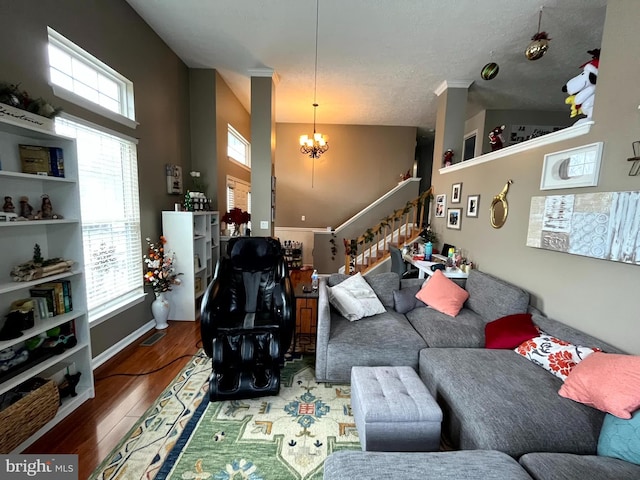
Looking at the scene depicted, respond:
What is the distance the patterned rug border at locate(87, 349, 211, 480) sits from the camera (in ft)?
A: 4.84

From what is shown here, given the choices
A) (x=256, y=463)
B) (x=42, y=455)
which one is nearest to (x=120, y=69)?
(x=42, y=455)

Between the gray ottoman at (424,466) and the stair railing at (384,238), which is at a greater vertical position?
the stair railing at (384,238)

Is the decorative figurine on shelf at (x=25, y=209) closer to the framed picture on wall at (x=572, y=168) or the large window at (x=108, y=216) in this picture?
the large window at (x=108, y=216)

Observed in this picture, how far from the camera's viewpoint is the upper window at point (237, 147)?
476 centimetres

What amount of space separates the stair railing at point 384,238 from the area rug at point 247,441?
2.87 metres

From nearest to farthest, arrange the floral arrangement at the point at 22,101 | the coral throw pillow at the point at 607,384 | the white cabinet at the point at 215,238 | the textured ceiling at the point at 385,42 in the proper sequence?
1. the coral throw pillow at the point at 607,384
2. the floral arrangement at the point at 22,101
3. the textured ceiling at the point at 385,42
4. the white cabinet at the point at 215,238

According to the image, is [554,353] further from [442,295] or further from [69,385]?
[69,385]

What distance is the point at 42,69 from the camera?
6.16 feet

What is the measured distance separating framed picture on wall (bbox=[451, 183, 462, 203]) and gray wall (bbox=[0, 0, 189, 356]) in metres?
4.02

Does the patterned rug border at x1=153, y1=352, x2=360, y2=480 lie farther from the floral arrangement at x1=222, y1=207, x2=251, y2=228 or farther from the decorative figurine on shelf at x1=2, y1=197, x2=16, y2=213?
the floral arrangement at x1=222, y1=207, x2=251, y2=228

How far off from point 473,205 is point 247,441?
352 centimetres

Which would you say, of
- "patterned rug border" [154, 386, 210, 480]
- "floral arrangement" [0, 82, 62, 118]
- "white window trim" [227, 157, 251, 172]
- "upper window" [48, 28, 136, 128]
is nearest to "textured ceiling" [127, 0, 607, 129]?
"upper window" [48, 28, 136, 128]

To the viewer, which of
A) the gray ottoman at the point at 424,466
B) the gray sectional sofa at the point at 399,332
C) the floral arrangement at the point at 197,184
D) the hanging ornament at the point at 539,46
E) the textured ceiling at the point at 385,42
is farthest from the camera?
the floral arrangement at the point at 197,184

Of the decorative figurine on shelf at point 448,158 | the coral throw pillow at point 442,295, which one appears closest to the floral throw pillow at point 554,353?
the coral throw pillow at point 442,295
